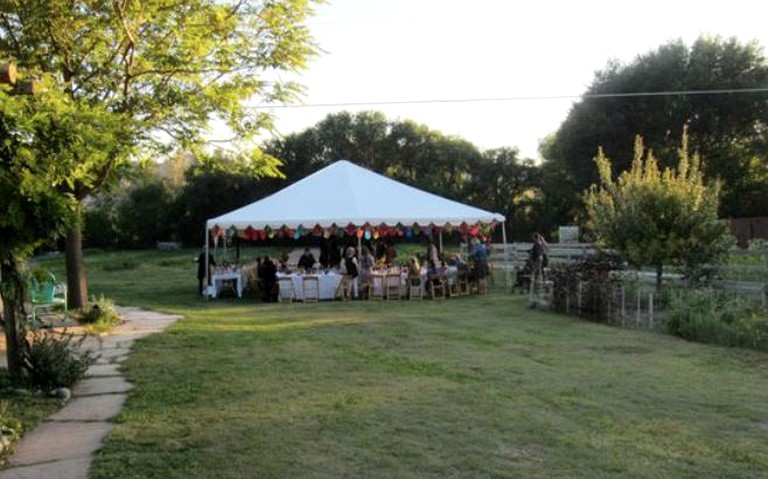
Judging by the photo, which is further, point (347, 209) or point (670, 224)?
point (347, 209)

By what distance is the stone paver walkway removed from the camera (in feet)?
16.1

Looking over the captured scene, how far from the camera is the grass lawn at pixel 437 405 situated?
16.1ft

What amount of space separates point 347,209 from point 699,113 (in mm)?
23047

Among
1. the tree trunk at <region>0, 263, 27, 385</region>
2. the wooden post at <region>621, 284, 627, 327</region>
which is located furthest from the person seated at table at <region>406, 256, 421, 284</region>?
the tree trunk at <region>0, 263, 27, 385</region>

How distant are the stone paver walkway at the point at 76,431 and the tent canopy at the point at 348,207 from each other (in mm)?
10958

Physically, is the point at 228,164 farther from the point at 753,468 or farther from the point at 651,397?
the point at 753,468

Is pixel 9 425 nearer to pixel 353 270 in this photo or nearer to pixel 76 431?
pixel 76 431

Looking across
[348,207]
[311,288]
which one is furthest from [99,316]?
[348,207]

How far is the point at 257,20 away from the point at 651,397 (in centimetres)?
951

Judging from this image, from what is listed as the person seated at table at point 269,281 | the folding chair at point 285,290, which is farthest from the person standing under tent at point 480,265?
the person seated at table at point 269,281

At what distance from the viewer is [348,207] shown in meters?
20.9

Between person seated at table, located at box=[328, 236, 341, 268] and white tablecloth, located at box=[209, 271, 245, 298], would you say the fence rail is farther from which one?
person seated at table, located at box=[328, 236, 341, 268]

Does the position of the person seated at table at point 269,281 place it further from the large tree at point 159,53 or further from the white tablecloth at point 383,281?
the large tree at point 159,53

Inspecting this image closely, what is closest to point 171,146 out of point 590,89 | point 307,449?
point 307,449
